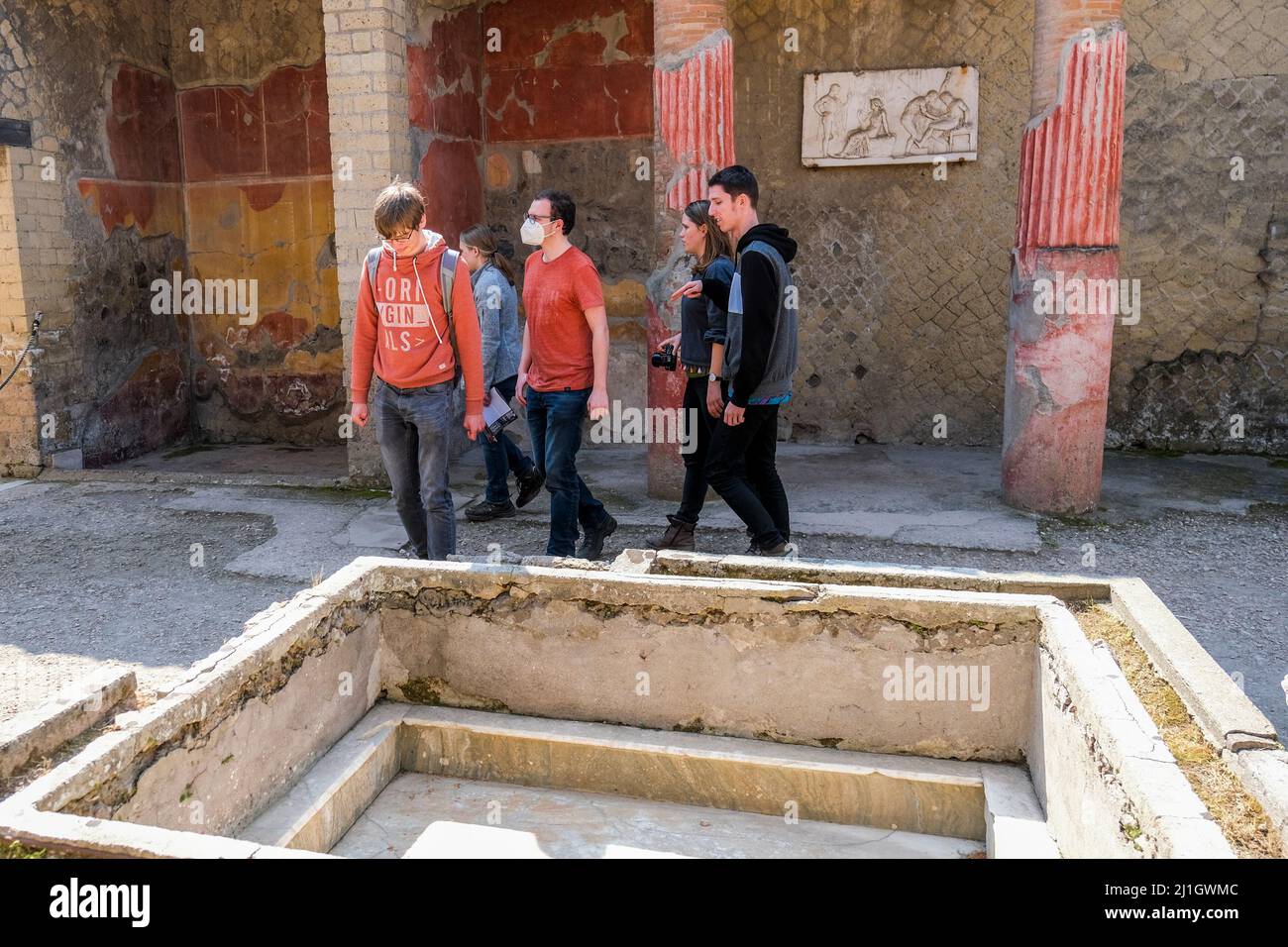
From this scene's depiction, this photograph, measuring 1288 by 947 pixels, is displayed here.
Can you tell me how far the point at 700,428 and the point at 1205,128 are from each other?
4.47 m

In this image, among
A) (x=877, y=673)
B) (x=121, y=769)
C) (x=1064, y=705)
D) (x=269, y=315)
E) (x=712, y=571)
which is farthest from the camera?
(x=269, y=315)

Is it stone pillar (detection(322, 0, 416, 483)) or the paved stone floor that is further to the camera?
stone pillar (detection(322, 0, 416, 483))

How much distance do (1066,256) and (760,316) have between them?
7.53 feet

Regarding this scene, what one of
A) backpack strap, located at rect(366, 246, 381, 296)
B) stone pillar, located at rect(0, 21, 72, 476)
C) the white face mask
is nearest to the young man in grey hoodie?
the white face mask

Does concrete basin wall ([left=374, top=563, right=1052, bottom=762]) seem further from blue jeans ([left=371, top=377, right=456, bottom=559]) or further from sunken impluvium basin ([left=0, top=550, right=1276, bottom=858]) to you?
blue jeans ([left=371, top=377, right=456, bottom=559])

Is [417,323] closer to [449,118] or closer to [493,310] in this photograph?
[493,310]

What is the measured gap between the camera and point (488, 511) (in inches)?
245

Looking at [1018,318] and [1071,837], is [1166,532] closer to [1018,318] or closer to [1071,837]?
[1018,318]

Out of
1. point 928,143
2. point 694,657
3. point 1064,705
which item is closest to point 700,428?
point 694,657

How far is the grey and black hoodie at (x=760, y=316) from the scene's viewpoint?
455cm

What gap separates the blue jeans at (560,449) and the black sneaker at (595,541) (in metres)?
0.29

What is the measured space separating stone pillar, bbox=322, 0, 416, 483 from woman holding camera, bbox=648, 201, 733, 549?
7.89 feet

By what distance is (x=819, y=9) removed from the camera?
776 cm

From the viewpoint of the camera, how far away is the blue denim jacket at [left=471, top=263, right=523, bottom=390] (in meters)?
5.73
